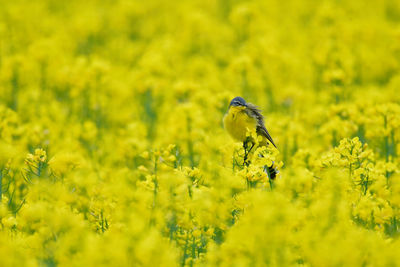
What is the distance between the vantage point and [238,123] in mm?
5836

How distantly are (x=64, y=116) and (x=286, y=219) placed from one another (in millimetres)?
6009

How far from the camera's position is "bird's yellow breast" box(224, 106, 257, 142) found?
5.84m

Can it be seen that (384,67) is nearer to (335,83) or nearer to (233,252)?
(335,83)

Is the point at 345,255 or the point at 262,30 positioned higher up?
the point at 262,30

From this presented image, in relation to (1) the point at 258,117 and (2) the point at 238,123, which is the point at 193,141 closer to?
(1) the point at 258,117

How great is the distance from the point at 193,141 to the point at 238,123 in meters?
1.64

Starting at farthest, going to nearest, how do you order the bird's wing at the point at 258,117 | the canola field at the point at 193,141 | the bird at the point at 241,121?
the bird's wing at the point at 258,117, the bird at the point at 241,121, the canola field at the point at 193,141

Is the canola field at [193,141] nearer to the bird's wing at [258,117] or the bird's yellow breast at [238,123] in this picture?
the bird's yellow breast at [238,123]

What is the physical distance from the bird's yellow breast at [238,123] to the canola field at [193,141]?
0.13m

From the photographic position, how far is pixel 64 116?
8695 mm

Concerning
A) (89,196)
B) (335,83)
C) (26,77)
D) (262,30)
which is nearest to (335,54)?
(335,83)

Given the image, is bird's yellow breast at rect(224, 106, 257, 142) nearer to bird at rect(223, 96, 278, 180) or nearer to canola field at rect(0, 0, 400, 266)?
bird at rect(223, 96, 278, 180)

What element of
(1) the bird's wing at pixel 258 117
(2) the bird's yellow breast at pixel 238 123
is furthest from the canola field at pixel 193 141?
(1) the bird's wing at pixel 258 117

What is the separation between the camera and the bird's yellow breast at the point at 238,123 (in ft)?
19.1
